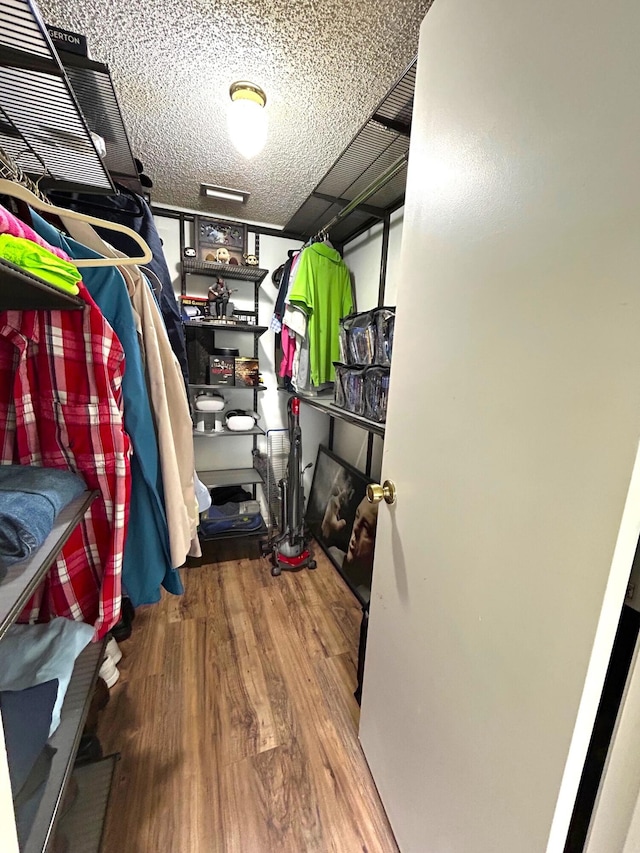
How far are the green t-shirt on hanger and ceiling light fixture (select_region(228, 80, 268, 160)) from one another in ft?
2.45

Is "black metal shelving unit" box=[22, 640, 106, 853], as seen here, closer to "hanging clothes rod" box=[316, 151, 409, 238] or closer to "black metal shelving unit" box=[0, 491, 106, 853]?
"black metal shelving unit" box=[0, 491, 106, 853]

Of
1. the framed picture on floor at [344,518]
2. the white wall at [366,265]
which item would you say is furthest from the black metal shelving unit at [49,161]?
the white wall at [366,265]

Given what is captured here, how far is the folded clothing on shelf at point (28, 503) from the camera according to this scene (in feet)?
1.62

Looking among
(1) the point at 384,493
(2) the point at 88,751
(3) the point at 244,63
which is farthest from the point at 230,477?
(3) the point at 244,63

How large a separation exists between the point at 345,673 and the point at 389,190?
231 centimetres

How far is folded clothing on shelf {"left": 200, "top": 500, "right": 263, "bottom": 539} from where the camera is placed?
217 cm

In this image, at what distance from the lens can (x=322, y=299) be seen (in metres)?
2.04

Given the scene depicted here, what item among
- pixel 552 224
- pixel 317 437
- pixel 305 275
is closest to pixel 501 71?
pixel 552 224

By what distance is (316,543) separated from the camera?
246 cm

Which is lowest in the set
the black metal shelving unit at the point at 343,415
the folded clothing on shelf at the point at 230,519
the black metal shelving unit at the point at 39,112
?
the folded clothing on shelf at the point at 230,519

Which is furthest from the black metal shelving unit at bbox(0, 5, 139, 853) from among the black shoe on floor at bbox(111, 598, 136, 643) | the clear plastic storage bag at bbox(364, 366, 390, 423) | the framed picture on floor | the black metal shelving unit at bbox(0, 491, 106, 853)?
the framed picture on floor

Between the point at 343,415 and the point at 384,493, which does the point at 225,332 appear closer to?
the point at 343,415

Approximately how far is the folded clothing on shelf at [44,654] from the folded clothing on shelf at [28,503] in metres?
0.29

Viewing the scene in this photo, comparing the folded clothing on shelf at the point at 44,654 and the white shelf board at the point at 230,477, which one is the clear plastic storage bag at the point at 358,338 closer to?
the white shelf board at the point at 230,477
